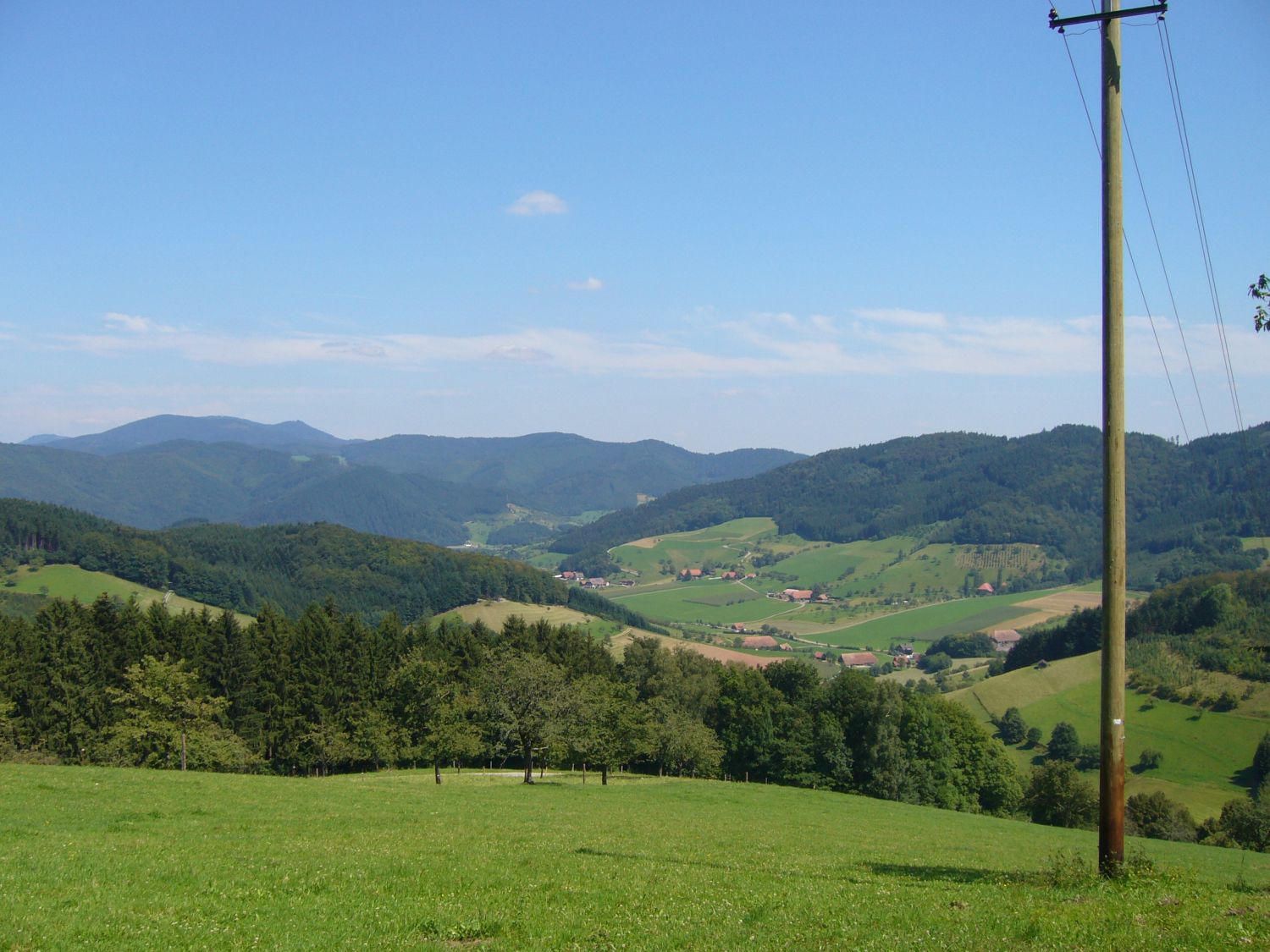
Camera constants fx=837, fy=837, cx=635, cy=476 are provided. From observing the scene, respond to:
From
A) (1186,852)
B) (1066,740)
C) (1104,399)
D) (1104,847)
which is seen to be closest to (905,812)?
(1186,852)

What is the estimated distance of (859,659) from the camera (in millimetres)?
187125

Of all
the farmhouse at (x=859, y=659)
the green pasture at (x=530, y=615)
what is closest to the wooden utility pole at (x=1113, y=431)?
the green pasture at (x=530, y=615)

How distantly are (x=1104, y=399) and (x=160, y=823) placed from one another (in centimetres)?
2541

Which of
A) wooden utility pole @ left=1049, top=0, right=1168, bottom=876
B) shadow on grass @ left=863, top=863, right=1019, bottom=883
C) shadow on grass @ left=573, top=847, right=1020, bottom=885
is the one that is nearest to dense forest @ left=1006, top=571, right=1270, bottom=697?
shadow on grass @ left=863, top=863, right=1019, bottom=883

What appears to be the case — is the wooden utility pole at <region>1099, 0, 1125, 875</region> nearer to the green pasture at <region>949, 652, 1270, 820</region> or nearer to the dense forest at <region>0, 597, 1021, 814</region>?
the dense forest at <region>0, 597, 1021, 814</region>

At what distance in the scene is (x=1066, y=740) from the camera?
343 feet

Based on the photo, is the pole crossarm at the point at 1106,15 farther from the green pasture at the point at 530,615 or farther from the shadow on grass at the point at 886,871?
the green pasture at the point at 530,615

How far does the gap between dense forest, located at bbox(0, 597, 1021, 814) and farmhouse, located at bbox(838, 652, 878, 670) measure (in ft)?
324

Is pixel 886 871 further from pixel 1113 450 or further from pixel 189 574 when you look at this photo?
pixel 189 574

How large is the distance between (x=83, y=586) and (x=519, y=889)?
580 ft

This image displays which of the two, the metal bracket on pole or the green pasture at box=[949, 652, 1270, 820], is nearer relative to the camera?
the metal bracket on pole

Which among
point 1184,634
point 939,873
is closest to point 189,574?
point 939,873

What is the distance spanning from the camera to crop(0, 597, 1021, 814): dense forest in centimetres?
5472

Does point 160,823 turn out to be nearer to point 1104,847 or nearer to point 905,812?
point 1104,847
